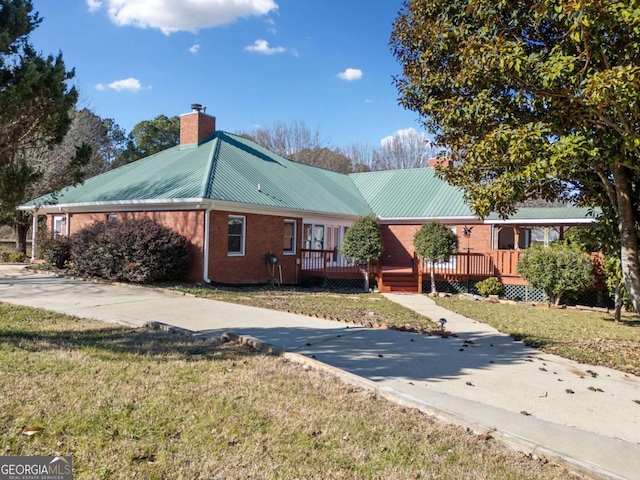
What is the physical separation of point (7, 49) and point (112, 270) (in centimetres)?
958

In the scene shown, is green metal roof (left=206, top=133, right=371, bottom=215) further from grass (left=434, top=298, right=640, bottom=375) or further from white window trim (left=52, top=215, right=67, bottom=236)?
white window trim (left=52, top=215, right=67, bottom=236)

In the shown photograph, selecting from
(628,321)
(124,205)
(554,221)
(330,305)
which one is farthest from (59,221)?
→ (628,321)

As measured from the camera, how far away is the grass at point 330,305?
10.4 meters

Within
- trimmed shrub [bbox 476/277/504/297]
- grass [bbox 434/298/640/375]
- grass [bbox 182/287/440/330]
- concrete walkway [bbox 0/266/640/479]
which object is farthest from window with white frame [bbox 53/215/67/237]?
trimmed shrub [bbox 476/277/504/297]

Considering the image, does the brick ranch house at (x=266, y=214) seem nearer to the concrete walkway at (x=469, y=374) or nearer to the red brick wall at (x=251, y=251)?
the red brick wall at (x=251, y=251)

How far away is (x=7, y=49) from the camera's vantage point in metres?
6.71

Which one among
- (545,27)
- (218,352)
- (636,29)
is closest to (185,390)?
(218,352)

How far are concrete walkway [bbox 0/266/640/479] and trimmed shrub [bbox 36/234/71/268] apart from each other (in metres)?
7.07

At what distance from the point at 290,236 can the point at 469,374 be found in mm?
13696

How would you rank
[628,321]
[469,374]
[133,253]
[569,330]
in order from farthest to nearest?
[133,253] → [628,321] → [569,330] → [469,374]

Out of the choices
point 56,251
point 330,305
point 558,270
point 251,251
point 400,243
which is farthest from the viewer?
point 400,243

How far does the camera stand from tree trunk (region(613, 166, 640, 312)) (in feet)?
26.4

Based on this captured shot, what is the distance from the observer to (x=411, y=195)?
2431 cm

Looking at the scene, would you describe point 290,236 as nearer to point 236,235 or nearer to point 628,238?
point 236,235
